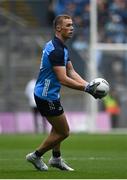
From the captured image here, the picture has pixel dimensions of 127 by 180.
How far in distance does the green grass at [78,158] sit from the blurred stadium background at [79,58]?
5065 mm

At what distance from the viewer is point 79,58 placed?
2923cm

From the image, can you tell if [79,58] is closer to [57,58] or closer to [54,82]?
[54,82]

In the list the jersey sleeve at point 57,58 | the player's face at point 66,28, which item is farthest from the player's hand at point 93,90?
the player's face at point 66,28

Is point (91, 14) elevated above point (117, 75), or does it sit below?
above

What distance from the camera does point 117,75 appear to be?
29.2 m

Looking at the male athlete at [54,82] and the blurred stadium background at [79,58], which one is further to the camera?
the blurred stadium background at [79,58]

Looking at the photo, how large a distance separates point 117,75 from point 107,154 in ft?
41.4

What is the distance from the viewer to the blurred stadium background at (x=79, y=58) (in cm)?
2864

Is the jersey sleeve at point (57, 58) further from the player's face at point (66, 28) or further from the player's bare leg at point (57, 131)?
the player's bare leg at point (57, 131)

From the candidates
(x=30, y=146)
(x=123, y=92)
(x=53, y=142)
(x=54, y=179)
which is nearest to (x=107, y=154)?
(x=30, y=146)

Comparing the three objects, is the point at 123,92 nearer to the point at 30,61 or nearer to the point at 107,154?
the point at 30,61

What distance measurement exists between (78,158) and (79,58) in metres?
13.9

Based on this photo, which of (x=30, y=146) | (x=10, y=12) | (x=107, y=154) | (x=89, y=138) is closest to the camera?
(x=107, y=154)

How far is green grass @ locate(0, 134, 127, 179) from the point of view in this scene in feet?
38.1
